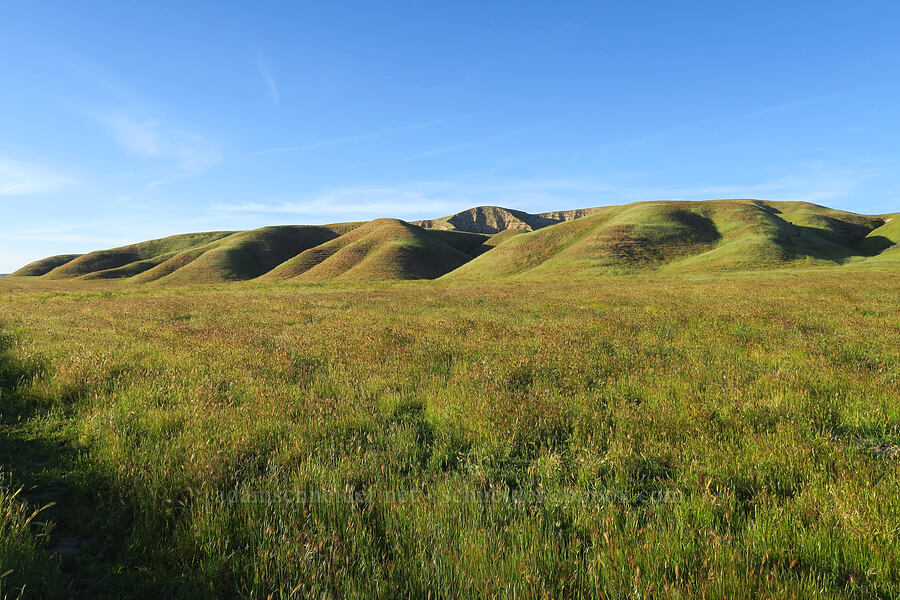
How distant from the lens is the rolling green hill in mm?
61656

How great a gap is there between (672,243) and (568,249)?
18.2 metres

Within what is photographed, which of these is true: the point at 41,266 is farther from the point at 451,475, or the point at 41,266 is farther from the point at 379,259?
the point at 451,475

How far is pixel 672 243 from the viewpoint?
71125 mm

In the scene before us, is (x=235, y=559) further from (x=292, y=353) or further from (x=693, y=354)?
(x=693, y=354)

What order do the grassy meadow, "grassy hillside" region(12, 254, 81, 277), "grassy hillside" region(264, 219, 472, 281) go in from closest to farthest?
the grassy meadow < "grassy hillside" region(264, 219, 472, 281) < "grassy hillside" region(12, 254, 81, 277)

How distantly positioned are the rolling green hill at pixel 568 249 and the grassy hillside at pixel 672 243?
23cm

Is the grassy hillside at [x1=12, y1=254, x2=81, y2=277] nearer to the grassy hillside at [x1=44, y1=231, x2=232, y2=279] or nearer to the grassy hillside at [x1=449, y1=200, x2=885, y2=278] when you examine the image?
the grassy hillside at [x1=44, y1=231, x2=232, y2=279]

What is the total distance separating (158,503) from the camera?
10.1 feet

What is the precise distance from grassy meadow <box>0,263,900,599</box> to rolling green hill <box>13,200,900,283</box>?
48575 mm

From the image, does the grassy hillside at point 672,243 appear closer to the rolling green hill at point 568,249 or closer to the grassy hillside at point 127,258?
the rolling green hill at point 568,249

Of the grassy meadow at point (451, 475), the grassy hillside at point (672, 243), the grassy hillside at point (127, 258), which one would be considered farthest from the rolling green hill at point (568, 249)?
the grassy meadow at point (451, 475)

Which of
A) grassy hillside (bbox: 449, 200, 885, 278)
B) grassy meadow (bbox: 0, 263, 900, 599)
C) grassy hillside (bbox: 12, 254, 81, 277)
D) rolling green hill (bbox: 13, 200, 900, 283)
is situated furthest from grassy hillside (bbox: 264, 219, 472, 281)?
grassy hillside (bbox: 12, 254, 81, 277)

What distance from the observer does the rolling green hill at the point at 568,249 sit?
61.7 metres

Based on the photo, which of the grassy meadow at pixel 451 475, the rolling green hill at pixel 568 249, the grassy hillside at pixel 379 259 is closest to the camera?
the grassy meadow at pixel 451 475
